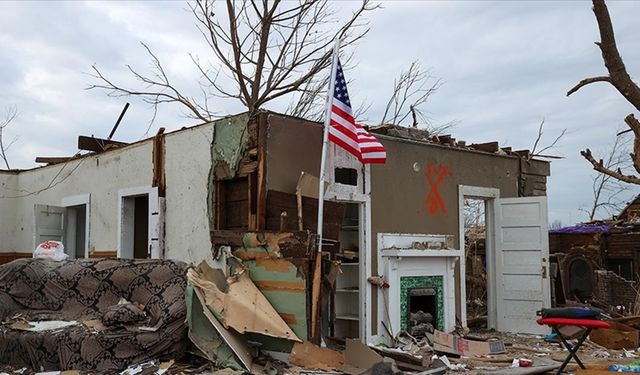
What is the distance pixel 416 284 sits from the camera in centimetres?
868

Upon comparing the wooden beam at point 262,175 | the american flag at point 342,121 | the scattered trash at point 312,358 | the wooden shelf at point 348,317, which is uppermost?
the american flag at point 342,121

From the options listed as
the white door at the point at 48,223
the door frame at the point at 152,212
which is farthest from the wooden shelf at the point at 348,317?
the white door at the point at 48,223

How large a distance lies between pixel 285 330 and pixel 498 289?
471 cm

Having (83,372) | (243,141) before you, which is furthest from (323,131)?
(83,372)

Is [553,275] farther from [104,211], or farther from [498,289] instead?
[104,211]

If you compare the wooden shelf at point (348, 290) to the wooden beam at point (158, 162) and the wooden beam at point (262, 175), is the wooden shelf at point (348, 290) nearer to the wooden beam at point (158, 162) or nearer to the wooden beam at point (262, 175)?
the wooden beam at point (262, 175)

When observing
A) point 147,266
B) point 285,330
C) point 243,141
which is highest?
point 243,141

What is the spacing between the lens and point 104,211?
9.84 m

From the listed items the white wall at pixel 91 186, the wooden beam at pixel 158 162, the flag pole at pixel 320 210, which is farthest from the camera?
the white wall at pixel 91 186

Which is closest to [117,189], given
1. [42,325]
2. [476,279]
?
[42,325]

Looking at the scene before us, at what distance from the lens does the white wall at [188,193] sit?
8016 mm

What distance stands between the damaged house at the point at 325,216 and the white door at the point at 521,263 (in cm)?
2

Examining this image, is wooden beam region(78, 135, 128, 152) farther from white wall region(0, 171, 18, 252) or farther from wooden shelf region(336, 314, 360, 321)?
wooden shelf region(336, 314, 360, 321)

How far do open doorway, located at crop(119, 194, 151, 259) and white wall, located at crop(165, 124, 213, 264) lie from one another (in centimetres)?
78
